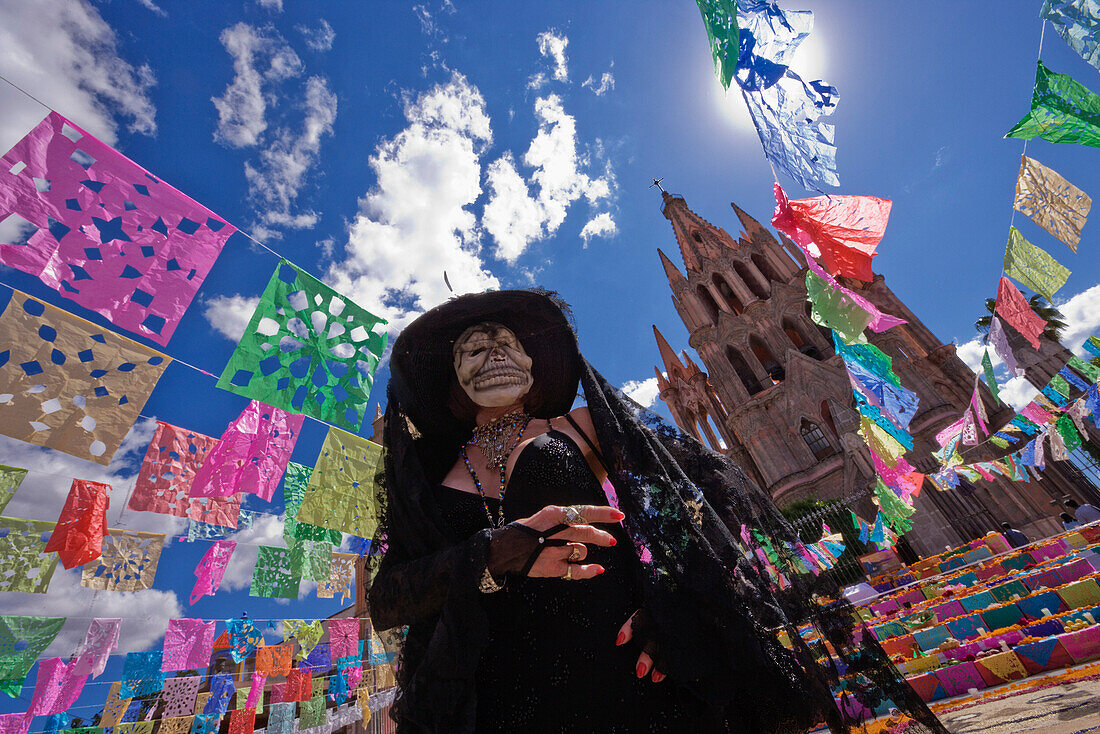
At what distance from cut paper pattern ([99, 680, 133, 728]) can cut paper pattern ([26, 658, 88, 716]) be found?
589mm

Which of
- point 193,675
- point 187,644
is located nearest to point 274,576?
point 187,644

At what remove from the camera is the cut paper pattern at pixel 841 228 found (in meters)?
5.83

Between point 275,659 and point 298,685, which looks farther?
point 298,685

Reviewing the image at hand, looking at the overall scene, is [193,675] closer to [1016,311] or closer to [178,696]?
[178,696]

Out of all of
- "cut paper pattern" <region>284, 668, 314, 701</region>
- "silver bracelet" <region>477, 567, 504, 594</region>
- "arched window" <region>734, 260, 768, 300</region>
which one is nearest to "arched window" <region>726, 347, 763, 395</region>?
"arched window" <region>734, 260, 768, 300</region>

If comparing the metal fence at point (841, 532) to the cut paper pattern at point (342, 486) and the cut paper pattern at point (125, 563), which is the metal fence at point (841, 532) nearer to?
the cut paper pattern at point (342, 486)

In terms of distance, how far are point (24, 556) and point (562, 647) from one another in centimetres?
592

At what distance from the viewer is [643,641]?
1319mm

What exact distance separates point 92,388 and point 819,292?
29.1 ft

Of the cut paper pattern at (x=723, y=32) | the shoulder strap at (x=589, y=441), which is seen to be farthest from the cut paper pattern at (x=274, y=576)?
the cut paper pattern at (x=723, y=32)

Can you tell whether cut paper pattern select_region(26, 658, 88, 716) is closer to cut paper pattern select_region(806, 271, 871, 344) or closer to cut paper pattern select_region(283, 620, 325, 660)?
cut paper pattern select_region(283, 620, 325, 660)

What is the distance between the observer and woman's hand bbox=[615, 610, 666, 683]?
127 cm

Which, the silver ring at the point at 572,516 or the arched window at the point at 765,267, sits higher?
the arched window at the point at 765,267

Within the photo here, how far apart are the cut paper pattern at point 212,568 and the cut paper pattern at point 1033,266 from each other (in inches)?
451
